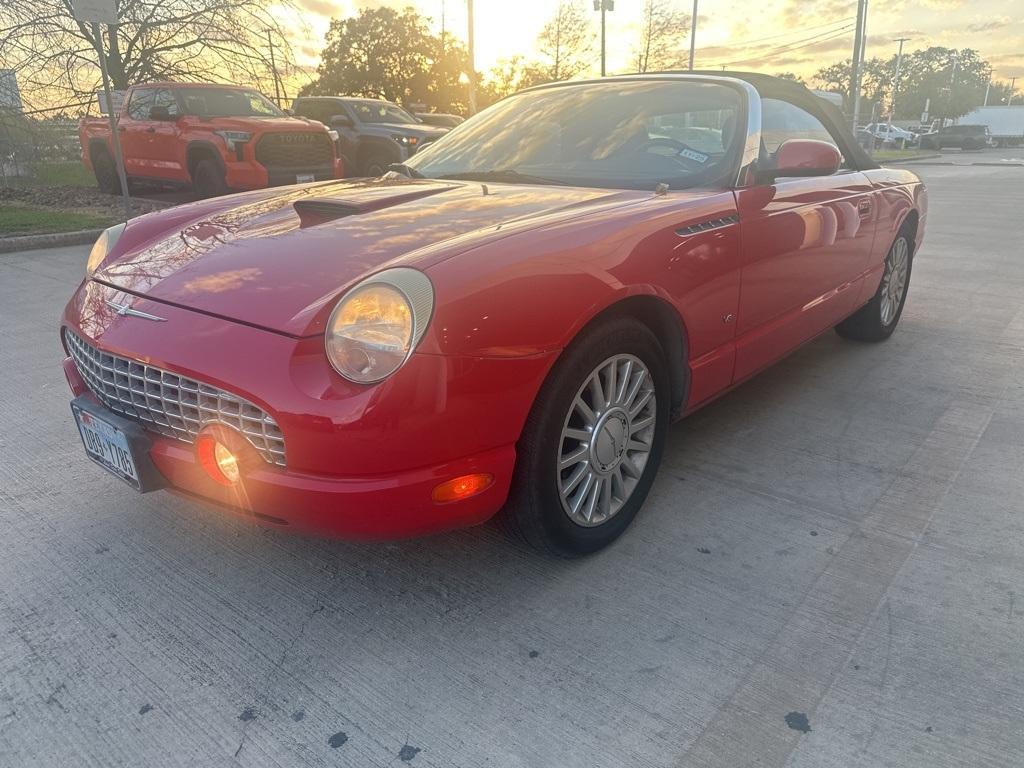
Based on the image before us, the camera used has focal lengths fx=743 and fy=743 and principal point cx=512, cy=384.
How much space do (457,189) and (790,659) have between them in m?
1.92

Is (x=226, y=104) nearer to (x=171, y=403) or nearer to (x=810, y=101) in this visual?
(x=810, y=101)

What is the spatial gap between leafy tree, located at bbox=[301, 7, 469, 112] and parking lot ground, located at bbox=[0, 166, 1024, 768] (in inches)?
1498

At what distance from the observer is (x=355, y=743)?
1.67 metres

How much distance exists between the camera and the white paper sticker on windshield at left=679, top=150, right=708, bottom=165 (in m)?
2.85

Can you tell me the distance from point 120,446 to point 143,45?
52.1 feet

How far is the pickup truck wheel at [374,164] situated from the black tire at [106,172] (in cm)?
409

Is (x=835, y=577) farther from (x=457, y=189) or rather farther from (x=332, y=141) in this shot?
(x=332, y=141)

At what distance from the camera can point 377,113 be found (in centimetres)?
1407

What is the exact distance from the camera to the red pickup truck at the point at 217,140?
9.72 m

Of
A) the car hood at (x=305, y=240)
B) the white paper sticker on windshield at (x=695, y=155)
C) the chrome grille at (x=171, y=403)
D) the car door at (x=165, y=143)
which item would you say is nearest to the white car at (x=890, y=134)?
the car door at (x=165, y=143)

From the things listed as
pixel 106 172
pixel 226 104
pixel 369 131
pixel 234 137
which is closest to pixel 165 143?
pixel 226 104

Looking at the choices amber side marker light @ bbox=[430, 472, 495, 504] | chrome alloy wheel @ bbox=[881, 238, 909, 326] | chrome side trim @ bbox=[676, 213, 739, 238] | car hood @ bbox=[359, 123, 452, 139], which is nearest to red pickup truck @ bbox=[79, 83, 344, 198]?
car hood @ bbox=[359, 123, 452, 139]

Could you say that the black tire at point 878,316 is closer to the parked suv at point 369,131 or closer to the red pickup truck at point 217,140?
the red pickup truck at point 217,140

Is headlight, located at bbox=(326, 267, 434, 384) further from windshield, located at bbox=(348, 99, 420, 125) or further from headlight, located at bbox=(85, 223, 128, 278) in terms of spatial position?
windshield, located at bbox=(348, 99, 420, 125)
